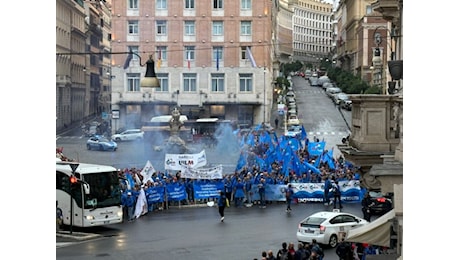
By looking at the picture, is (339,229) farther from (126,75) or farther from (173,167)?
(126,75)

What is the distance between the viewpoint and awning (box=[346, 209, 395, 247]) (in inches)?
528

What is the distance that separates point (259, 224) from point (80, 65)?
47.2 metres

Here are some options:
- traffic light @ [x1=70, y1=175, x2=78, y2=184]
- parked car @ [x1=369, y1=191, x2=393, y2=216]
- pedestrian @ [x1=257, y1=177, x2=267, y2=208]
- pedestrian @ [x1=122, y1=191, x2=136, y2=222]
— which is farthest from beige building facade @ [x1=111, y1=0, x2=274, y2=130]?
parked car @ [x1=369, y1=191, x2=393, y2=216]

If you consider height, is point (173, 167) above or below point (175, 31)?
below

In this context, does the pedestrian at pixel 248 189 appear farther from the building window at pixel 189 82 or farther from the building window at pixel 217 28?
the building window at pixel 217 28

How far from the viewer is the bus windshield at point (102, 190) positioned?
22.4 m

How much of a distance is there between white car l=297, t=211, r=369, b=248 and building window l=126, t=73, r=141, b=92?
36.9 metres

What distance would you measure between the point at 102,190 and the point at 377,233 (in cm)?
1056

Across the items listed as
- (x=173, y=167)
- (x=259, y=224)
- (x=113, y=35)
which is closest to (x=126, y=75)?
(x=113, y=35)

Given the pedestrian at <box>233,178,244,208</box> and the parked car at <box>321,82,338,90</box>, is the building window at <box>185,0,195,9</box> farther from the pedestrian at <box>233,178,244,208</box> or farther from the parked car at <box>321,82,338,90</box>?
the pedestrian at <box>233,178,244,208</box>

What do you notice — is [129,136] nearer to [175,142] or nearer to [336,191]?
[175,142]

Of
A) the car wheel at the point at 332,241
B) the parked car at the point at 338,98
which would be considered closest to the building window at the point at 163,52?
the parked car at the point at 338,98

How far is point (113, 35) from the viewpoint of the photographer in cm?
5531

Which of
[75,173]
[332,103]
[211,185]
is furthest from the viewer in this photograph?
[332,103]
